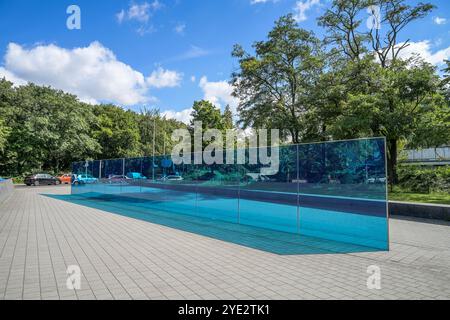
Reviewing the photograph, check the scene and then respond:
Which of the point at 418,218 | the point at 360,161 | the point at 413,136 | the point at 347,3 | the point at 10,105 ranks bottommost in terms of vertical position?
the point at 418,218

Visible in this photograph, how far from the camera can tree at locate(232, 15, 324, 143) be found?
24016 mm

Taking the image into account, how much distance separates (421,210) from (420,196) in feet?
16.2

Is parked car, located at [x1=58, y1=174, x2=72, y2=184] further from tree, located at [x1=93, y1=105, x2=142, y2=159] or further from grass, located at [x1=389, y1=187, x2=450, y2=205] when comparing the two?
grass, located at [x1=389, y1=187, x2=450, y2=205]

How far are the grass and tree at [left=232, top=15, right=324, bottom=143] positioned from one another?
756 centimetres

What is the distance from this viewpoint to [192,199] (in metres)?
13.5

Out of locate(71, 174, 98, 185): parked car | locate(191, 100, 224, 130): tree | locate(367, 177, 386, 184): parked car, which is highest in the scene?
locate(191, 100, 224, 130): tree

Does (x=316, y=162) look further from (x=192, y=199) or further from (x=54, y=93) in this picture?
(x=54, y=93)

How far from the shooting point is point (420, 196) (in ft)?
53.3

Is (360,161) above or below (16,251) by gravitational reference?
above

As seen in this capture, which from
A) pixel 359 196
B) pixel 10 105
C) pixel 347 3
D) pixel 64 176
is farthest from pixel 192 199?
pixel 10 105

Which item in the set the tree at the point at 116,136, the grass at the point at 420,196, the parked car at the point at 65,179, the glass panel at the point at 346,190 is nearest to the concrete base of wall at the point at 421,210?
the grass at the point at 420,196

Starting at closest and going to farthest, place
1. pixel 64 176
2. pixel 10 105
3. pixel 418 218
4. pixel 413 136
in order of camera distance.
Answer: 1. pixel 418 218
2. pixel 413 136
3. pixel 64 176
4. pixel 10 105

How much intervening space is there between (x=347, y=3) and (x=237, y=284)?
26701mm

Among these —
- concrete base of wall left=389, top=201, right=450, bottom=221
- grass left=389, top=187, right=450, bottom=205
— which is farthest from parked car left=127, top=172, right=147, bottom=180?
grass left=389, top=187, right=450, bottom=205
